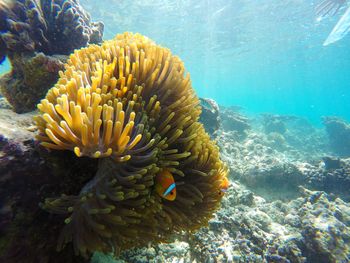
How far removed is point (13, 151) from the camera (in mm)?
1849

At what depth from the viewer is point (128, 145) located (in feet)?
6.32

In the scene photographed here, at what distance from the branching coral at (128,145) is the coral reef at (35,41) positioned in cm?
133

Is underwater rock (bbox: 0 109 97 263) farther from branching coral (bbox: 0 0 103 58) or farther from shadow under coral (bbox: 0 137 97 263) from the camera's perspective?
branching coral (bbox: 0 0 103 58)

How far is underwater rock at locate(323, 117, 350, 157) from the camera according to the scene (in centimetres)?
1789

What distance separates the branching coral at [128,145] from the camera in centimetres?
184

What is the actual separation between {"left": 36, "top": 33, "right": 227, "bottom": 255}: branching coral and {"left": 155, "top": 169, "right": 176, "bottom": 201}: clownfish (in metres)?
0.08

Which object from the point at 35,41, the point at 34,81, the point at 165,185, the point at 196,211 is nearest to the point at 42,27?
the point at 35,41

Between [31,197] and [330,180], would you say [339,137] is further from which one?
[31,197]

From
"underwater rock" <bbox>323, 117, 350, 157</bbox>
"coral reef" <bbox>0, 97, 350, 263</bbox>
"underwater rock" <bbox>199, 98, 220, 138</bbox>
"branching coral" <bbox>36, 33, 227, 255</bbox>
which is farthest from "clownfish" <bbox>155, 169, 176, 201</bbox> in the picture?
"underwater rock" <bbox>323, 117, 350, 157</bbox>

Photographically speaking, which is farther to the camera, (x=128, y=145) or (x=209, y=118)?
(x=209, y=118)

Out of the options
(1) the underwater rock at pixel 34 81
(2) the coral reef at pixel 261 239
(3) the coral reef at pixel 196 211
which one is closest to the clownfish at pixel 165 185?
(3) the coral reef at pixel 196 211

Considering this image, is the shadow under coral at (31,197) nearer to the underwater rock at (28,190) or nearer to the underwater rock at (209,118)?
the underwater rock at (28,190)

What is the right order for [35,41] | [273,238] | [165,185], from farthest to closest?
[273,238], [35,41], [165,185]

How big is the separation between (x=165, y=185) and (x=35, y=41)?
4012mm
